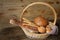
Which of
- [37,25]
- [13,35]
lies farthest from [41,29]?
[13,35]

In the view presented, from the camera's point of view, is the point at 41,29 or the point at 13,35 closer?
the point at 41,29

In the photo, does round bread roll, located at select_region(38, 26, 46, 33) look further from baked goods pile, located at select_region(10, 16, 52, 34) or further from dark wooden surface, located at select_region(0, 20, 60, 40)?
dark wooden surface, located at select_region(0, 20, 60, 40)

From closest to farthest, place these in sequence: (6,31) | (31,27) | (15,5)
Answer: (31,27), (6,31), (15,5)

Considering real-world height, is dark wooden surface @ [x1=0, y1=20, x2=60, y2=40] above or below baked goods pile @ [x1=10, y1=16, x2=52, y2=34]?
below

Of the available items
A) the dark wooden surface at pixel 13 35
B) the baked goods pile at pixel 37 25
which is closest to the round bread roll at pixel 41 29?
the baked goods pile at pixel 37 25

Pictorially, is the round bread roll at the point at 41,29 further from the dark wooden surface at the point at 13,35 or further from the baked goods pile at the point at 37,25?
the dark wooden surface at the point at 13,35

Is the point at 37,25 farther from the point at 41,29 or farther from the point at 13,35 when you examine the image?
the point at 13,35

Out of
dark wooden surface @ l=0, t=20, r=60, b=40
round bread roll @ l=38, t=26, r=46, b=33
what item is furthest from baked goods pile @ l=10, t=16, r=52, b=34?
dark wooden surface @ l=0, t=20, r=60, b=40

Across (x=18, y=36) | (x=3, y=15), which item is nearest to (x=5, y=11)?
(x=3, y=15)

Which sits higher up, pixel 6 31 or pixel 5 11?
pixel 5 11

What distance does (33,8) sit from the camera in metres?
1.44

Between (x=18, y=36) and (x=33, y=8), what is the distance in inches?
13.2

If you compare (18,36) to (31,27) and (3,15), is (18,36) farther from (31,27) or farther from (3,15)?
(3,15)

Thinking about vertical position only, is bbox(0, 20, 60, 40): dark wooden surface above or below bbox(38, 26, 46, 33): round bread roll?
below
